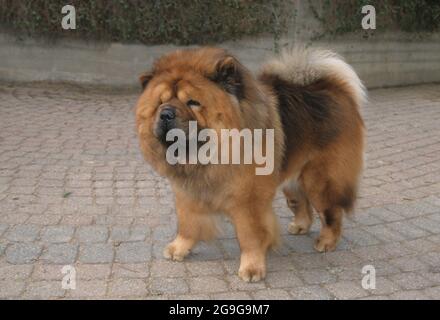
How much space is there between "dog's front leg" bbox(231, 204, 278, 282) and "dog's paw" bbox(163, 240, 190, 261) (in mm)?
430

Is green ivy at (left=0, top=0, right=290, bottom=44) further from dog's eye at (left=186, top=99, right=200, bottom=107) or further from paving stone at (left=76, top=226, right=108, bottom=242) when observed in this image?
dog's eye at (left=186, top=99, right=200, bottom=107)

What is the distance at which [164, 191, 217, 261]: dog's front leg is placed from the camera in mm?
3301

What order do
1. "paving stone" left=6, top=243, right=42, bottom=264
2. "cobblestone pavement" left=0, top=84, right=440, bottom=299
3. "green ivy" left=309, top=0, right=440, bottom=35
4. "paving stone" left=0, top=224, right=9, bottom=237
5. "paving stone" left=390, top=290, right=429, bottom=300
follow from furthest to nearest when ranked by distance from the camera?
"green ivy" left=309, top=0, right=440, bottom=35, "paving stone" left=0, top=224, right=9, bottom=237, "paving stone" left=6, top=243, right=42, bottom=264, "cobblestone pavement" left=0, top=84, right=440, bottom=299, "paving stone" left=390, top=290, right=429, bottom=300

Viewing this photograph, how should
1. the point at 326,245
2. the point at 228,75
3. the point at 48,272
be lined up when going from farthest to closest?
the point at 326,245, the point at 48,272, the point at 228,75

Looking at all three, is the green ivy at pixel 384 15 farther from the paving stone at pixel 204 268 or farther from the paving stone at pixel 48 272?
the paving stone at pixel 48 272

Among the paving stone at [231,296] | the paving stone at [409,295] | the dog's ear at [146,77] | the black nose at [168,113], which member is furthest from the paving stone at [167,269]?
the paving stone at [409,295]

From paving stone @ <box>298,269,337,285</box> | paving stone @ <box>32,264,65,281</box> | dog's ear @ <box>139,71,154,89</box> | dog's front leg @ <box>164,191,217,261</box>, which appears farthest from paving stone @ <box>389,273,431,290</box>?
paving stone @ <box>32,264,65,281</box>

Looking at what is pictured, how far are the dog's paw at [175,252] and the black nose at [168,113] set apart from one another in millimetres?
1084

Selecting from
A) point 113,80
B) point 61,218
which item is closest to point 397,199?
point 61,218

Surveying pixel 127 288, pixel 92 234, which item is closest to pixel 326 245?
pixel 127 288

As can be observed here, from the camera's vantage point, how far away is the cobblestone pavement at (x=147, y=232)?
304 cm

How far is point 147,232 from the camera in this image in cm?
380

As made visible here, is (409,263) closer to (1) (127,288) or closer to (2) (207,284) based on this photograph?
(2) (207,284)

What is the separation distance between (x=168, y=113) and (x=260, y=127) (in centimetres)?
60
